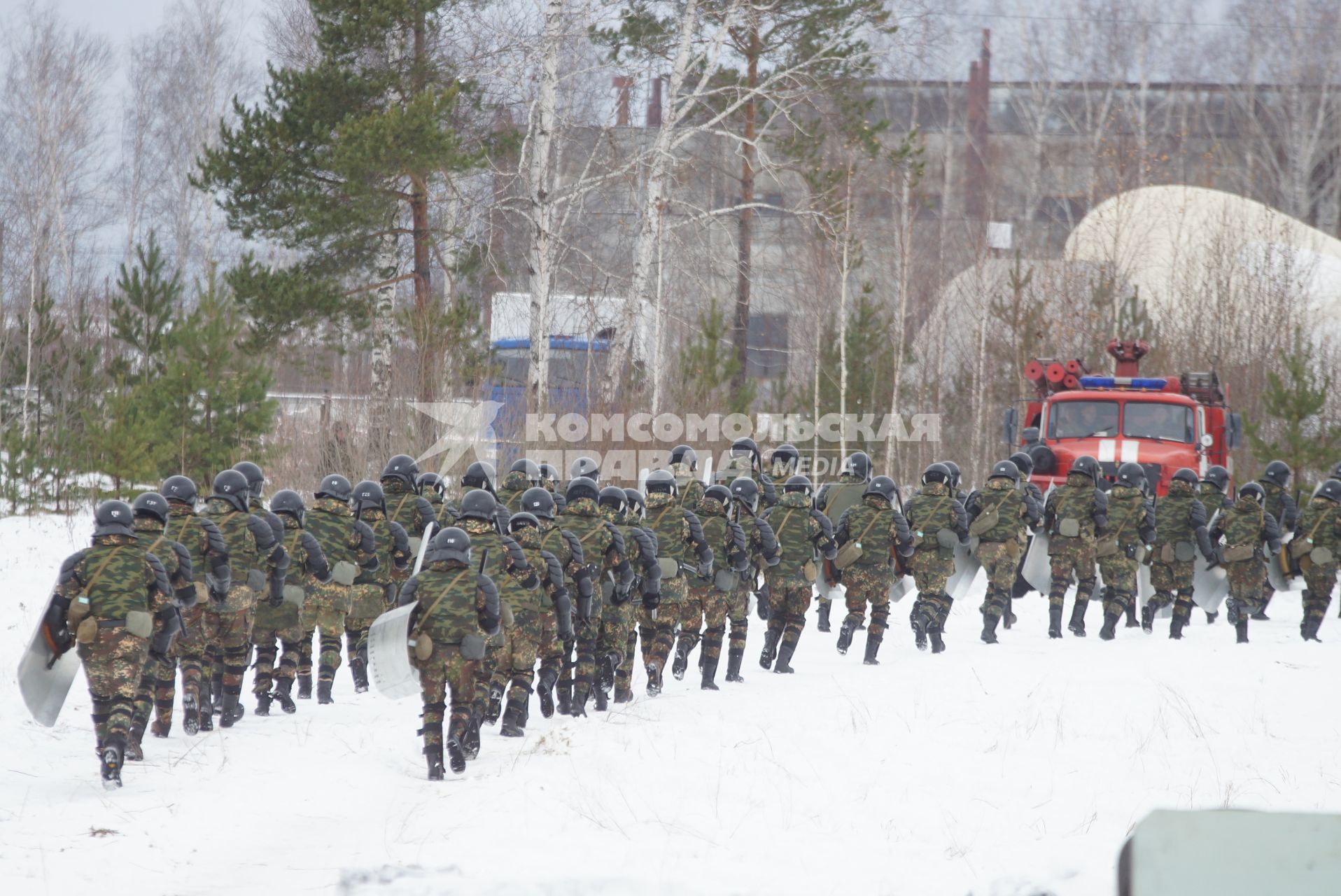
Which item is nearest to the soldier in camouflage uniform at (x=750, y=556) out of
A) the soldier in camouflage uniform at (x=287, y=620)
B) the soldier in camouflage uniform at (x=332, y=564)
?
the soldier in camouflage uniform at (x=332, y=564)

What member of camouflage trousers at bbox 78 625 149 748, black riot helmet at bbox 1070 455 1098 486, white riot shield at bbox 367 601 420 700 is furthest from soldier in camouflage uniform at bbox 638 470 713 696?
black riot helmet at bbox 1070 455 1098 486

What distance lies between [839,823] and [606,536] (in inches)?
142

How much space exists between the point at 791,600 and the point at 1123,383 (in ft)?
24.7

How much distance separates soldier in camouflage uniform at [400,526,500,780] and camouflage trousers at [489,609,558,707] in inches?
29.2

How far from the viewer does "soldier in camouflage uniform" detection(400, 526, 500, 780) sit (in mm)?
8281

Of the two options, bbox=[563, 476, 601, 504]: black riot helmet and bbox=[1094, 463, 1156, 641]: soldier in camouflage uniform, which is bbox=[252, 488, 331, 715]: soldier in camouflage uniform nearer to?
bbox=[563, 476, 601, 504]: black riot helmet

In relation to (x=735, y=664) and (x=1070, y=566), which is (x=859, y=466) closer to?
(x=1070, y=566)

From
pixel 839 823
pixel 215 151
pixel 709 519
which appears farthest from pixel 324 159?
pixel 839 823

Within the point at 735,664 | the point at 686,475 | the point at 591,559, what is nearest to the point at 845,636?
the point at 735,664

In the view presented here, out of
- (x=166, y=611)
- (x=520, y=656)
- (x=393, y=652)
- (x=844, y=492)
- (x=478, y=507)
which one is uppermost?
(x=478, y=507)

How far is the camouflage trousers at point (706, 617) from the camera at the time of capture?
38.3 ft

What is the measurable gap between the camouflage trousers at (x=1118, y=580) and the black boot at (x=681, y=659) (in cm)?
475

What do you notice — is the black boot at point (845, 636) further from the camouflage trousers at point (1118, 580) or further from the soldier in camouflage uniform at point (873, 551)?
the camouflage trousers at point (1118, 580)

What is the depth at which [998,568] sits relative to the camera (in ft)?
45.5
